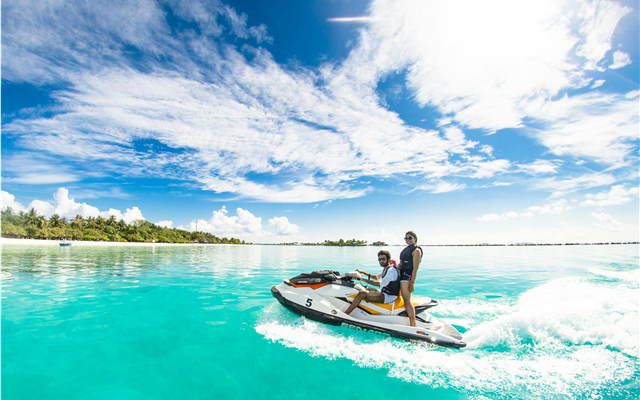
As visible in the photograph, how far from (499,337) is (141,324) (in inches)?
342

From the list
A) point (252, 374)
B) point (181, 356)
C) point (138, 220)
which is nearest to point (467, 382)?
point (252, 374)

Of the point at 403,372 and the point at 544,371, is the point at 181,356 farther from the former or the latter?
the point at 544,371

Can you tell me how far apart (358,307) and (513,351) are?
327cm

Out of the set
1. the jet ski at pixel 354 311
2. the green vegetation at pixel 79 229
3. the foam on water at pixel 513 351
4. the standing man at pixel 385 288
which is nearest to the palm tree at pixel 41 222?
the green vegetation at pixel 79 229

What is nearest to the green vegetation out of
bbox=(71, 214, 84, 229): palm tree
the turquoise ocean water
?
bbox=(71, 214, 84, 229): palm tree

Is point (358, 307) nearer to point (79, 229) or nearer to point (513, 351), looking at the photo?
point (513, 351)

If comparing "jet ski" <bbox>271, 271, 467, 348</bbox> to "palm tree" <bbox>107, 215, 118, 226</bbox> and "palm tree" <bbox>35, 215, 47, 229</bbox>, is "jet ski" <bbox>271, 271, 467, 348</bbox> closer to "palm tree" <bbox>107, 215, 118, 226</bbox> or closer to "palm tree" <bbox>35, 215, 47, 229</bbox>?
"palm tree" <bbox>35, 215, 47, 229</bbox>

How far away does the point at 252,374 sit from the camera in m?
4.56

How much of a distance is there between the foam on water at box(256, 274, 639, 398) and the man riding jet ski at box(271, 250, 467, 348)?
0.23 m

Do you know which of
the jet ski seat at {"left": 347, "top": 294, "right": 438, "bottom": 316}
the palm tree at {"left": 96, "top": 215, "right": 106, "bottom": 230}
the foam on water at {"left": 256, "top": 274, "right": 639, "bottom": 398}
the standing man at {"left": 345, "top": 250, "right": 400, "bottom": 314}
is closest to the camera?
the foam on water at {"left": 256, "top": 274, "right": 639, "bottom": 398}

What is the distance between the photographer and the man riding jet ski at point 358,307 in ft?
19.2

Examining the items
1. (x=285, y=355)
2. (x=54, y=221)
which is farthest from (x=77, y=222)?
(x=285, y=355)

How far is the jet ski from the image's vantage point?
581cm

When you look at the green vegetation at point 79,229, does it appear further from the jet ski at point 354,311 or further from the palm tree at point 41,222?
the jet ski at point 354,311
